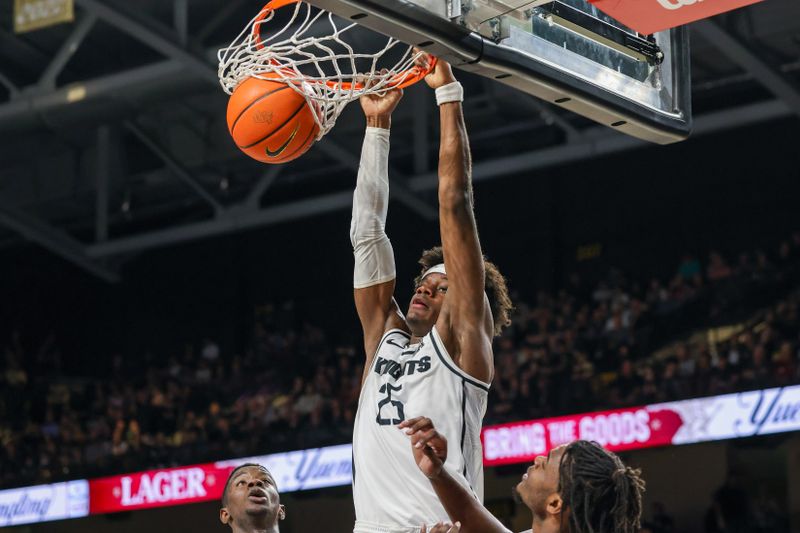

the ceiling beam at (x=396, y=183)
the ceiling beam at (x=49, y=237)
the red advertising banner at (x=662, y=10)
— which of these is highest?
the ceiling beam at (x=396, y=183)

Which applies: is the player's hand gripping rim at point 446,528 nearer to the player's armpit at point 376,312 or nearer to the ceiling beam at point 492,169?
the player's armpit at point 376,312

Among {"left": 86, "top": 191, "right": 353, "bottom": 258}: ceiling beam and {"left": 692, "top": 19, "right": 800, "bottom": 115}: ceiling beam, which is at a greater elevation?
{"left": 692, "top": 19, "right": 800, "bottom": 115}: ceiling beam

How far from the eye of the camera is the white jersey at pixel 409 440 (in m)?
3.87

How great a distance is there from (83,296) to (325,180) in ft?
16.1

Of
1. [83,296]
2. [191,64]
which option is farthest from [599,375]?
[83,296]

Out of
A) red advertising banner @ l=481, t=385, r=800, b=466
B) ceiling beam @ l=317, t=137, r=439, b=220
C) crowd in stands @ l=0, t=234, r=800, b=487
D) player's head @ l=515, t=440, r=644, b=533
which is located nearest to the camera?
player's head @ l=515, t=440, r=644, b=533

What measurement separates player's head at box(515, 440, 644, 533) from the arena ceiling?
10.1 metres

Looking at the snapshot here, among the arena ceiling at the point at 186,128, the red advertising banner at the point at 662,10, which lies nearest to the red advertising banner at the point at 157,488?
the arena ceiling at the point at 186,128

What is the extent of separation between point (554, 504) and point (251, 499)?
191cm

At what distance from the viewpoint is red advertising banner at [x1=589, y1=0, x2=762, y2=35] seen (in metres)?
3.81

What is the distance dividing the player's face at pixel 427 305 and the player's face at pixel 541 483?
40.8 inches

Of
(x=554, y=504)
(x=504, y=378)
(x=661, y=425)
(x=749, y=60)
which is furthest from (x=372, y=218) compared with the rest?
(x=749, y=60)

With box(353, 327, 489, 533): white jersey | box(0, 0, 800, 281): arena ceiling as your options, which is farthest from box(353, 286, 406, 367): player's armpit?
box(0, 0, 800, 281): arena ceiling

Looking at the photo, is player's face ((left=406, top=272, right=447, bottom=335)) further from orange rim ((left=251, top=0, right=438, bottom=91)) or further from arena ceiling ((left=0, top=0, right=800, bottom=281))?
arena ceiling ((left=0, top=0, right=800, bottom=281))
